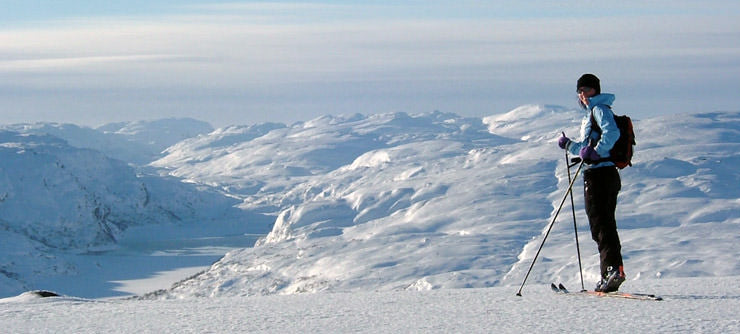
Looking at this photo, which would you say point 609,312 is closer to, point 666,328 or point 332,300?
point 666,328

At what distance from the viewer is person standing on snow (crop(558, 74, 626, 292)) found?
8797 millimetres

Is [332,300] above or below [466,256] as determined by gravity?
above

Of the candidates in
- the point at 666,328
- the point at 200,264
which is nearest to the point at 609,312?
the point at 666,328

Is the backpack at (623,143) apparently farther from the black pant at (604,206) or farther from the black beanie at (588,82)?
the black beanie at (588,82)

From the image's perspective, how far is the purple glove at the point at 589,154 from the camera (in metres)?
8.72

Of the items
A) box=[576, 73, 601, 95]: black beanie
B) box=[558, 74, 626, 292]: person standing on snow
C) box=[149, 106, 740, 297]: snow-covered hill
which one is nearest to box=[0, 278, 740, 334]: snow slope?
box=[558, 74, 626, 292]: person standing on snow

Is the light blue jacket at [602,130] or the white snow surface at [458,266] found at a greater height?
the light blue jacket at [602,130]

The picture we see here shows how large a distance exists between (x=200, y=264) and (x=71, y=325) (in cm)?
18169

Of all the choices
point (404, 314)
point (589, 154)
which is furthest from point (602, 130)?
point (404, 314)

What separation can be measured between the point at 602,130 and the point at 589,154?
0.93 feet

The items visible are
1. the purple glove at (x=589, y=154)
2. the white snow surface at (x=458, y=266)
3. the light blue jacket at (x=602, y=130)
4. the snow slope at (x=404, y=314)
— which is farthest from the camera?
the purple glove at (x=589, y=154)

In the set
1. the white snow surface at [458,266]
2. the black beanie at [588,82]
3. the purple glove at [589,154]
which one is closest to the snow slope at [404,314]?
the white snow surface at [458,266]

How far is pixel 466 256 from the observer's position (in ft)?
343

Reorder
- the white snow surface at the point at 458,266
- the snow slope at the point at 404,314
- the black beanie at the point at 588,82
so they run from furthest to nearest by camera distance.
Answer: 1. the black beanie at the point at 588,82
2. the white snow surface at the point at 458,266
3. the snow slope at the point at 404,314
